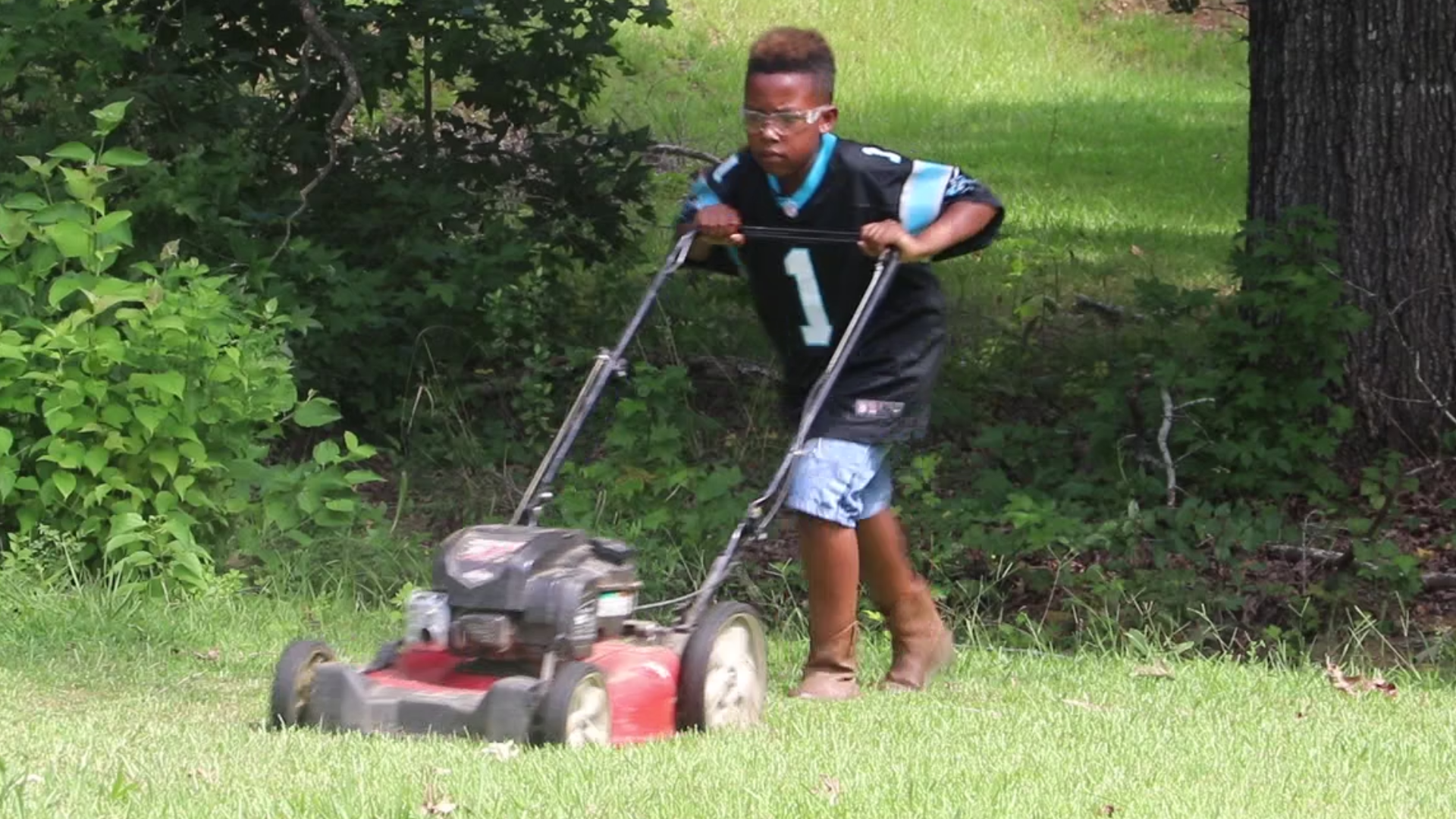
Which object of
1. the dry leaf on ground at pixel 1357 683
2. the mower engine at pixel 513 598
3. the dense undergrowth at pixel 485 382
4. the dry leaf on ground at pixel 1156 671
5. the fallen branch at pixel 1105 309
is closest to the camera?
the mower engine at pixel 513 598

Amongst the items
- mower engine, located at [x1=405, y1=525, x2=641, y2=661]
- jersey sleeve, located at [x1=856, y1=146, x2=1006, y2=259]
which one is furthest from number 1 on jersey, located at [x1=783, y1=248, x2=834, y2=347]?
mower engine, located at [x1=405, y1=525, x2=641, y2=661]

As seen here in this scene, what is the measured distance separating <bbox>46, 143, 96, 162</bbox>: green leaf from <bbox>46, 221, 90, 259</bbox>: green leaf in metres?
0.23

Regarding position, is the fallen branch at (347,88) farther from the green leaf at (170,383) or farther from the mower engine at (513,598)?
the mower engine at (513,598)

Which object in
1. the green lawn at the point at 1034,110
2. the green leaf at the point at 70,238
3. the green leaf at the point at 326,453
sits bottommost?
the green lawn at the point at 1034,110

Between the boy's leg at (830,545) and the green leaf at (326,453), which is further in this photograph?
the green leaf at (326,453)

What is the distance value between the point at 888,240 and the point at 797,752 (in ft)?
4.54

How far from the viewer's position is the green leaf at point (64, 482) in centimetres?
745

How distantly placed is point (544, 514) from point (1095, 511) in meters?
2.15

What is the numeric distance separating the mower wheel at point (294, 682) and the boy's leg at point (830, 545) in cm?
135

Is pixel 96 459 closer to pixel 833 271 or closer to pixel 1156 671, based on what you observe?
pixel 833 271

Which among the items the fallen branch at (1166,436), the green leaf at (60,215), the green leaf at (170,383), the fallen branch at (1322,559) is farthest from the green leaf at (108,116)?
the fallen branch at (1322,559)

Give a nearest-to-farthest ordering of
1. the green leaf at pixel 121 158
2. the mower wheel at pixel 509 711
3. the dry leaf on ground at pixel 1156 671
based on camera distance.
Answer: the mower wheel at pixel 509 711
the dry leaf on ground at pixel 1156 671
the green leaf at pixel 121 158

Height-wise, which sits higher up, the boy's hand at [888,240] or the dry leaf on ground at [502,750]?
the boy's hand at [888,240]

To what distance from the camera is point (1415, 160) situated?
8.97m
